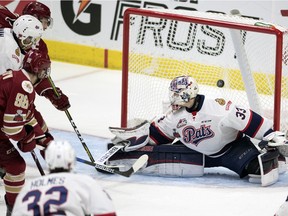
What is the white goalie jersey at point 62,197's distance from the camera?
3.88 metres

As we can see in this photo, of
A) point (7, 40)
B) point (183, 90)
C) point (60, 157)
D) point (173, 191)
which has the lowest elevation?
point (173, 191)

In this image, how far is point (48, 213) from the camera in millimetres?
3877

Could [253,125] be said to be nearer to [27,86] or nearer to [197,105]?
[197,105]

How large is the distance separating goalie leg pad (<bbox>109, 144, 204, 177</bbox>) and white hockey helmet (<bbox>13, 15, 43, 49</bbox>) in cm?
95

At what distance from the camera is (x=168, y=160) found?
6.19 meters

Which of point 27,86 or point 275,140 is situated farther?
point 275,140

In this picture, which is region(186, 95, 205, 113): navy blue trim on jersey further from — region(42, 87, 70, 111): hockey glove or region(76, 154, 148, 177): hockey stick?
region(42, 87, 70, 111): hockey glove

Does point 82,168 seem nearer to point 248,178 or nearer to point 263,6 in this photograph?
point 248,178

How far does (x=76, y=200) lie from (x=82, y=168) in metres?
2.49

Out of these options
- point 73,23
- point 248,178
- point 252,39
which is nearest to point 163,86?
point 252,39

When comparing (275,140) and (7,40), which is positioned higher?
(7,40)

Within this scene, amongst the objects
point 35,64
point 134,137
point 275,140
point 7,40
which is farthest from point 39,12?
point 275,140

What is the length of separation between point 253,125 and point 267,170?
0.28 m

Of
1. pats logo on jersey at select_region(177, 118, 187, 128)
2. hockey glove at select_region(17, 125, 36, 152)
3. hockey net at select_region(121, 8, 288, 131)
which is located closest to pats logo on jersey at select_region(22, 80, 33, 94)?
hockey glove at select_region(17, 125, 36, 152)
